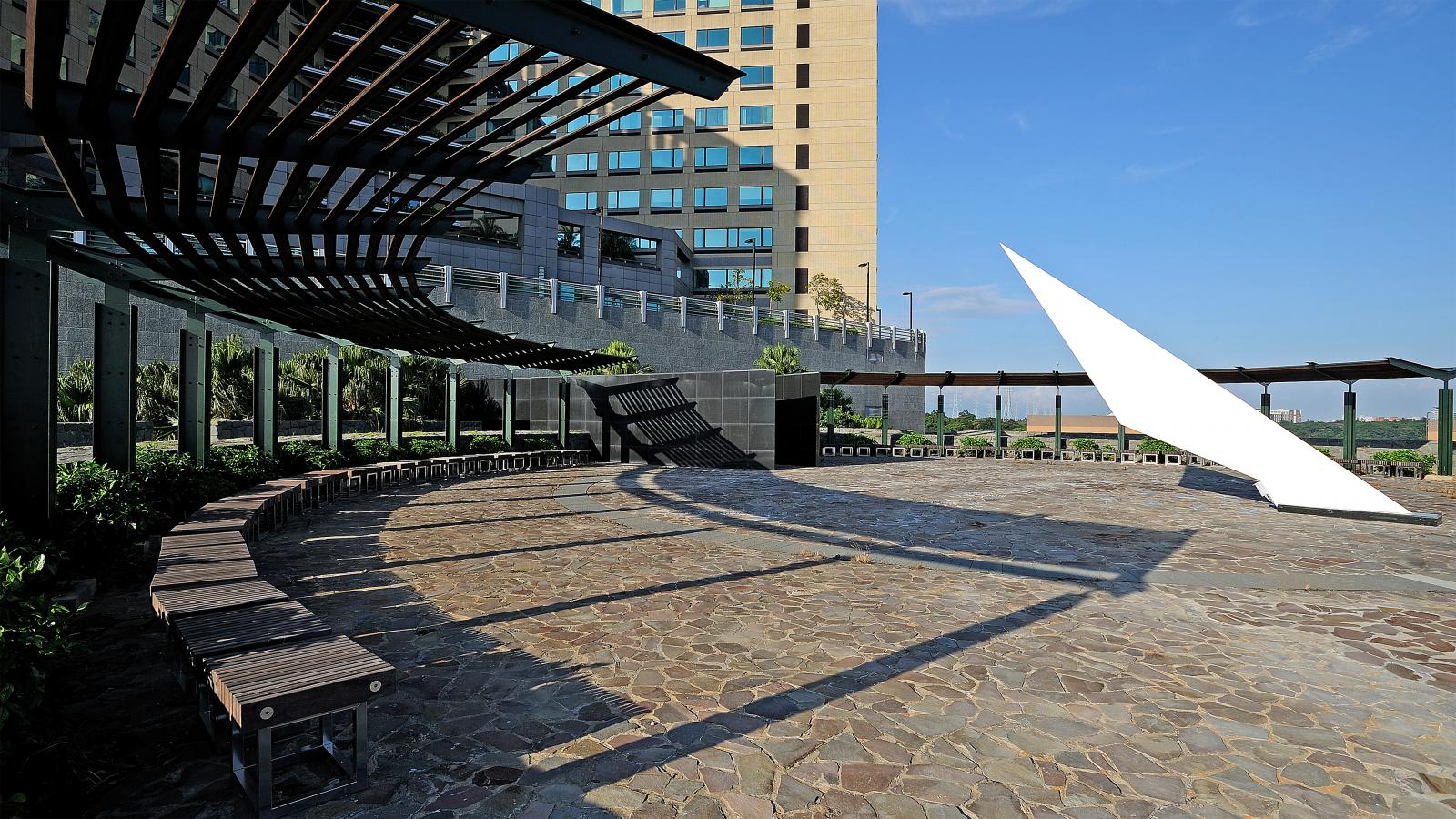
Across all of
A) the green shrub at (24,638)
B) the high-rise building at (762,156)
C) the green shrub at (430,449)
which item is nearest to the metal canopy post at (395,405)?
the green shrub at (430,449)

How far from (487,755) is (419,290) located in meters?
7.84

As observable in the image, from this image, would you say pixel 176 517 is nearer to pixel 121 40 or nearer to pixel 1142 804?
pixel 121 40

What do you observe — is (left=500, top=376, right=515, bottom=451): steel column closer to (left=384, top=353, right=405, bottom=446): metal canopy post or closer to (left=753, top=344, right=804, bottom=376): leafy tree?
(left=384, top=353, right=405, bottom=446): metal canopy post

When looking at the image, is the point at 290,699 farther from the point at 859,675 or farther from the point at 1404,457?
the point at 1404,457

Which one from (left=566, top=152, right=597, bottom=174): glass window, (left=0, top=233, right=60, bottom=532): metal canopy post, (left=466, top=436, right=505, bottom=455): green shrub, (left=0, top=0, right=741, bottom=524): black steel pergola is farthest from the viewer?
(left=566, top=152, right=597, bottom=174): glass window

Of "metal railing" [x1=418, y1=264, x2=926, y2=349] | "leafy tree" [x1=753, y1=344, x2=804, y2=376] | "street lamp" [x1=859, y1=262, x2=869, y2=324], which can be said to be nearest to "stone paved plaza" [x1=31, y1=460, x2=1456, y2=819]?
"leafy tree" [x1=753, y1=344, x2=804, y2=376]

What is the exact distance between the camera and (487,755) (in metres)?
4.09

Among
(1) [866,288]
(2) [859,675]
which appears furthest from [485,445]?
(1) [866,288]

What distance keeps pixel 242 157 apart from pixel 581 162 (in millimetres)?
61039

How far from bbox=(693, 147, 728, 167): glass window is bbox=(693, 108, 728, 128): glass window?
188 cm

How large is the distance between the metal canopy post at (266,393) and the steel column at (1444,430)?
92.8ft

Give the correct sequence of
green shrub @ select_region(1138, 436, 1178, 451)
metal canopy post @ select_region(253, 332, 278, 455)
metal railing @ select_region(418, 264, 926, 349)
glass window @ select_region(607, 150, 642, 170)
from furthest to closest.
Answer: glass window @ select_region(607, 150, 642, 170)
metal railing @ select_region(418, 264, 926, 349)
green shrub @ select_region(1138, 436, 1178, 451)
metal canopy post @ select_region(253, 332, 278, 455)

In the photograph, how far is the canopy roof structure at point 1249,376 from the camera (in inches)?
804

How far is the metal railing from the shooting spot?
113ft
